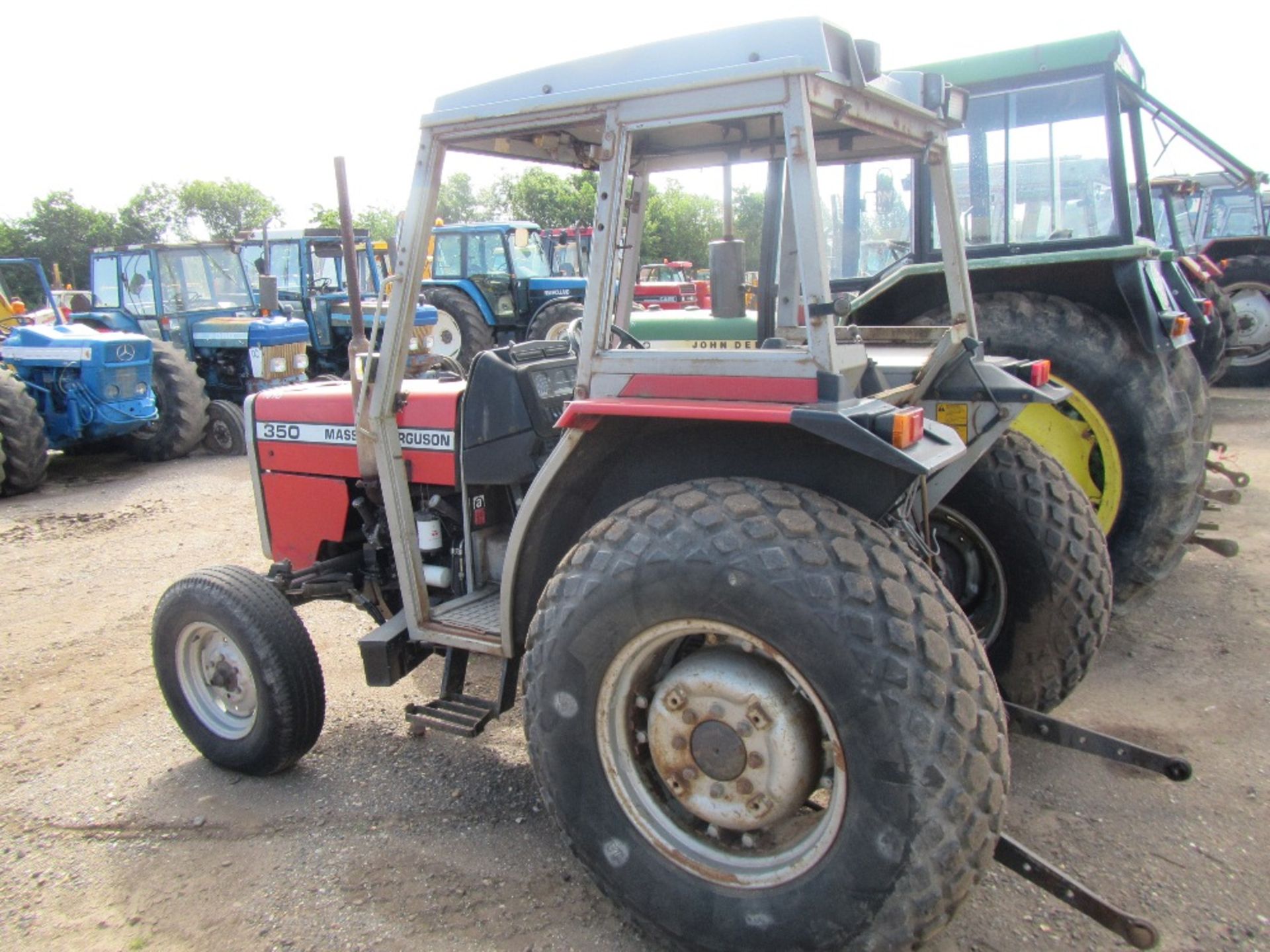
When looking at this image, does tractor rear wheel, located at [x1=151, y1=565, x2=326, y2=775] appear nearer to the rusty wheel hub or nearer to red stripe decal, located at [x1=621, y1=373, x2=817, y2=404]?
the rusty wheel hub

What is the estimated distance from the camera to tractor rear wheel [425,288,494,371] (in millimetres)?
13664

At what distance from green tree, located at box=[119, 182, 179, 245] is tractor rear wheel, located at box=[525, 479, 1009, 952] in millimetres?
46069

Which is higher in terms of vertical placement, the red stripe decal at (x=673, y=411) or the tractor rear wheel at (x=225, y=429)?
the red stripe decal at (x=673, y=411)

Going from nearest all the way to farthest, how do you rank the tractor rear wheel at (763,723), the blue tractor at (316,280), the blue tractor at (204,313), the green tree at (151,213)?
the tractor rear wheel at (763,723) < the blue tractor at (204,313) < the blue tractor at (316,280) < the green tree at (151,213)

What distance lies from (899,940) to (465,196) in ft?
124

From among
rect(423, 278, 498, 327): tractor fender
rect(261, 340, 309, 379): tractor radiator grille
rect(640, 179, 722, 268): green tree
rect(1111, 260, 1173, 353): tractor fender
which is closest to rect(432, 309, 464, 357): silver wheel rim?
rect(423, 278, 498, 327): tractor fender

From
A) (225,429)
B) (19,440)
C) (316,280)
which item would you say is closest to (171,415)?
(225,429)

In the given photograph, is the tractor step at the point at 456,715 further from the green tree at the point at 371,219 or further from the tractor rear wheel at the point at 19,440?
the green tree at the point at 371,219

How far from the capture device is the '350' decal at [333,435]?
3.28m

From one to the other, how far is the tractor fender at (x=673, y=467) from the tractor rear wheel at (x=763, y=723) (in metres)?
0.15

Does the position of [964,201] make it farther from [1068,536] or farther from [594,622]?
[594,622]

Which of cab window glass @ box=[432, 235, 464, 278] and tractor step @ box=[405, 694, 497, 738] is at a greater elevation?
cab window glass @ box=[432, 235, 464, 278]

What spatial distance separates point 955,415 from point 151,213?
48466 millimetres

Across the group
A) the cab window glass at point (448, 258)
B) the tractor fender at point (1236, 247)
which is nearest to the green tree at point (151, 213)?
the cab window glass at point (448, 258)
